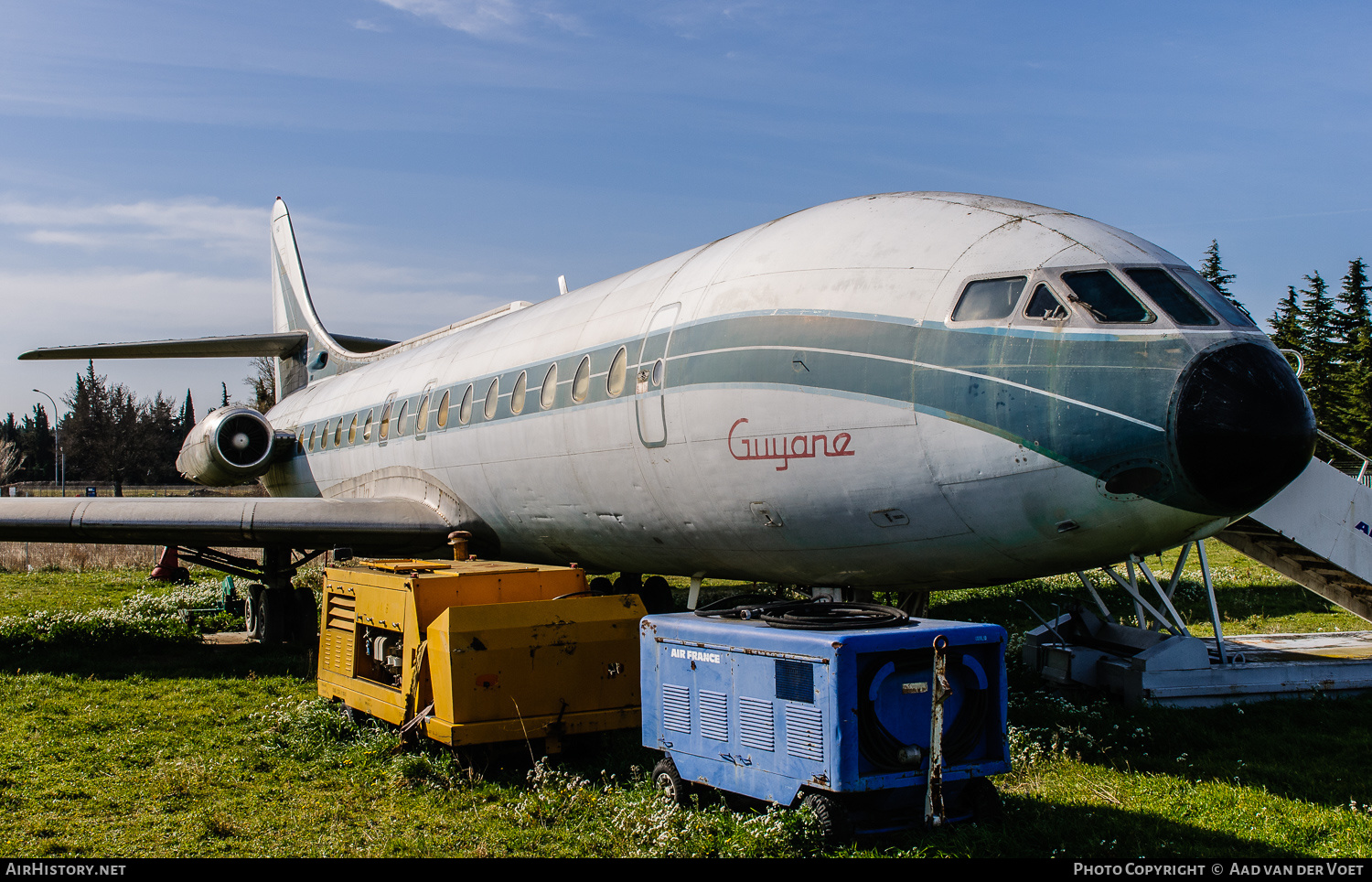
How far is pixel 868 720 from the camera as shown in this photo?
5.19 m

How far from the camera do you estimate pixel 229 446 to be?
17.6 metres

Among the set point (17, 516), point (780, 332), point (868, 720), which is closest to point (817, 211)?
point (780, 332)

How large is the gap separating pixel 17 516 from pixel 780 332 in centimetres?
1005

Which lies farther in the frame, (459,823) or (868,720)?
(459,823)

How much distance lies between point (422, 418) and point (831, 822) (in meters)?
9.40

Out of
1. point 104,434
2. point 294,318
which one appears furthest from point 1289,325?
point 104,434

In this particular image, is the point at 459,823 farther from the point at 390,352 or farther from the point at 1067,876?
the point at 390,352

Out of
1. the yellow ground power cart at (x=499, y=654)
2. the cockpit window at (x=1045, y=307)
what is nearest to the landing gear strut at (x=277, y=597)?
the yellow ground power cart at (x=499, y=654)

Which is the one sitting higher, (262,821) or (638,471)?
(638,471)

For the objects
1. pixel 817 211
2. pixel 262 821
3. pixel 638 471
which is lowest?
pixel 262 821

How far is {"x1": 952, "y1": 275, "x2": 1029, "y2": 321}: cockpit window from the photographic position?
6551 mm

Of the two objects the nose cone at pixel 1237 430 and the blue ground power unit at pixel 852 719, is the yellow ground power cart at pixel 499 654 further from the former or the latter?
the nose cone at pixel 1237 430

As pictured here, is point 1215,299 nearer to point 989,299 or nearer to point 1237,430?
point 1237,430

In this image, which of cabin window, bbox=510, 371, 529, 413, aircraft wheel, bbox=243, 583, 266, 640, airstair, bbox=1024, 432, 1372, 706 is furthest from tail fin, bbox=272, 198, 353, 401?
airstair, bbox=1024, 432, 1372, 706
